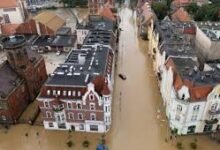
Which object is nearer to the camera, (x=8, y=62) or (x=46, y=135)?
(x=46, y=135)

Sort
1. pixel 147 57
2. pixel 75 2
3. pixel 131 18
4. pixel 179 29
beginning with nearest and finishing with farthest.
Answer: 1. pixel 179 29
2. pixel 147 57
3. pixel 131 18
4. pixel 75 2

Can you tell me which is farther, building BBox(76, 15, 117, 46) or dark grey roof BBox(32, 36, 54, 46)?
dark grey roof BBox(32, 36, 54, 46)

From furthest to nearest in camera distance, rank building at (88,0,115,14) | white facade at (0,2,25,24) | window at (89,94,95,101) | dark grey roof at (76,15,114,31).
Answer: building at (88,0,115,14) < white facade at (0,2,25,24) < dark grey roof at (76,15,114,31) < window at (89,94,95,101)

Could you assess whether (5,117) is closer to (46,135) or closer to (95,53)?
(46,135)

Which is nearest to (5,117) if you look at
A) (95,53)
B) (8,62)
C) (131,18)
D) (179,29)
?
(8,62)

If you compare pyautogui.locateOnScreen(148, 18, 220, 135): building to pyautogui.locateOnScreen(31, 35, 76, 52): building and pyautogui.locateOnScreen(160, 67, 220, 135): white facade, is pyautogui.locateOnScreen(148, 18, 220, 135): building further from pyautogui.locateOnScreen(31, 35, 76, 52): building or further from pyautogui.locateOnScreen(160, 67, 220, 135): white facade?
pyautogui.locateOnScreen(31, 35, 76, 52): building

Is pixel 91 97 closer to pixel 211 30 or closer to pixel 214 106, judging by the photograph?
pixel 214 106

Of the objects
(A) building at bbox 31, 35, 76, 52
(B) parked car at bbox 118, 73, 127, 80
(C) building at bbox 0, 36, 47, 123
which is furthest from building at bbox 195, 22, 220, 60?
(C) building at bbox 0, 36, 47, 123
